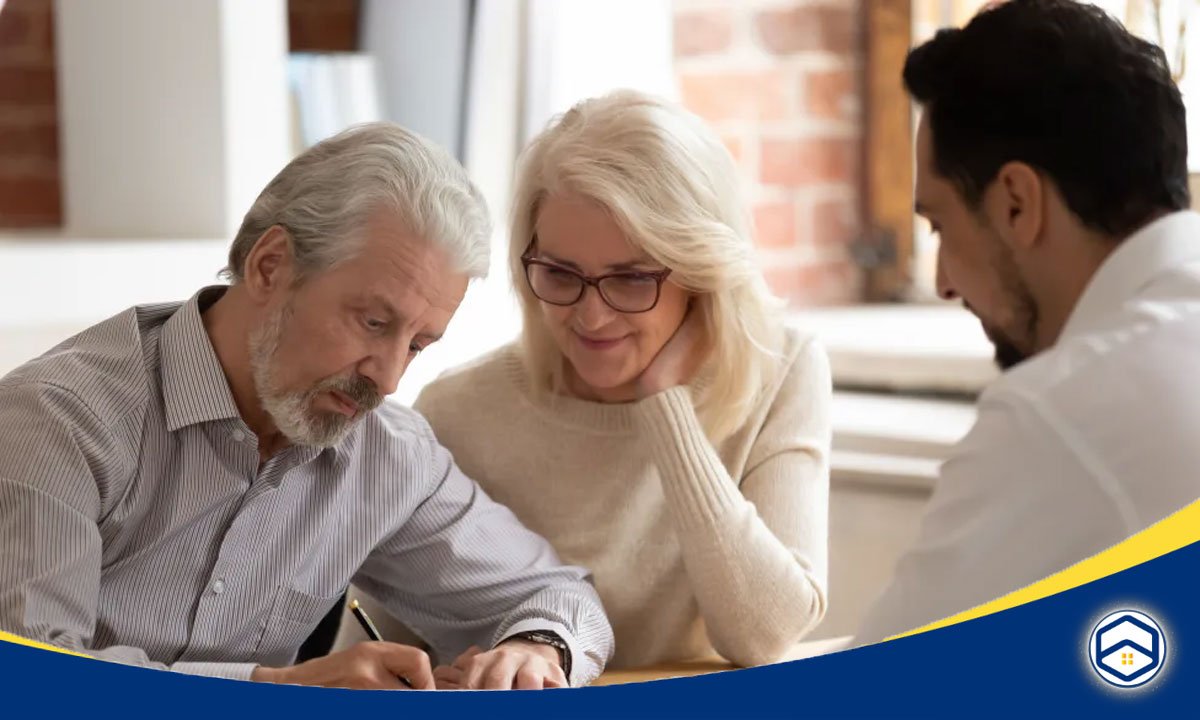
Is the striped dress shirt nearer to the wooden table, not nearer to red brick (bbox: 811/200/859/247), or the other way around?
the wooden table

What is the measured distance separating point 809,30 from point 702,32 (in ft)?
0.51

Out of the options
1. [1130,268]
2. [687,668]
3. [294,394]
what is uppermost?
[1130,268]

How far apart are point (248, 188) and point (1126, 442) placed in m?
0.49

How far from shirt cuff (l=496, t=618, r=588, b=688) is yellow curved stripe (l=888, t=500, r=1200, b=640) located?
37 cm

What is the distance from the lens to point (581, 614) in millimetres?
983

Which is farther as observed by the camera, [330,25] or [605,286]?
[330,25]

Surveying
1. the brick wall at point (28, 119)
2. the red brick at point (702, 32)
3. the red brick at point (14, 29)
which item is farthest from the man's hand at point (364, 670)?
the red brick at point (702, 32)

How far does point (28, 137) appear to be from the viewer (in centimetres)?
108

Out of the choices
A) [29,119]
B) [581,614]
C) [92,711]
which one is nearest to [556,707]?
[92,711]

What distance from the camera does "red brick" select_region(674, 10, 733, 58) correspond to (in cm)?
154

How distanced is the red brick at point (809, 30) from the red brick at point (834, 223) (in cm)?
15

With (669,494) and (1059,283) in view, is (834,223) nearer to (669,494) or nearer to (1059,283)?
(669,494)

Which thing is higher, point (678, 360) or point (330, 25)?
point (330, 25)

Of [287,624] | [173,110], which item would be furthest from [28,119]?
[287,624]
